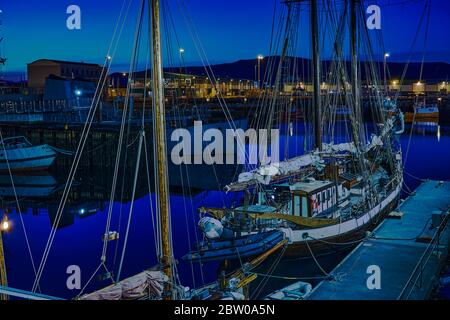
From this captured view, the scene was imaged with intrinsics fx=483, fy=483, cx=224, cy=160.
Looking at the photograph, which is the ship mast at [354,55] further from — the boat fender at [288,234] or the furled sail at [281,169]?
the boat fender at [288,234]

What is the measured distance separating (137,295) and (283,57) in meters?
21.9

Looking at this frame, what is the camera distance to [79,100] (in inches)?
2955

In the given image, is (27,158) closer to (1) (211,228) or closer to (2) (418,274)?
(1) (211,228)

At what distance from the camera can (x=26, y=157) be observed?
51469 millimetres

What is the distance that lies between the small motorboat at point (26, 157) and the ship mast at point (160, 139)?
1742 inches

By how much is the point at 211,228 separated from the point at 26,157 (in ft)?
121

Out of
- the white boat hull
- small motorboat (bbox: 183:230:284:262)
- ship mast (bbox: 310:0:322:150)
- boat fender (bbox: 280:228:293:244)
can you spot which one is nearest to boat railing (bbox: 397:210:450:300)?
boat fender (bbox: 280:228:293:244)

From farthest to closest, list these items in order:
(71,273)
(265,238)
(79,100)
A: (79,100), (71,273), (265,238)

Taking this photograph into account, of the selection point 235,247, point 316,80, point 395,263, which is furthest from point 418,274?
point 316,80

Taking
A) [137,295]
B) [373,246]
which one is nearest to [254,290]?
[373,246]

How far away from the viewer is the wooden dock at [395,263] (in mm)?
14594

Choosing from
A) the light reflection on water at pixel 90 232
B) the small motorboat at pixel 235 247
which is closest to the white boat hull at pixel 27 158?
the light reflection on water at pixel 90 232

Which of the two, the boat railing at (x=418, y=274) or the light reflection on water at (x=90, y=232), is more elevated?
the boat railing at (x=418, y=274)
